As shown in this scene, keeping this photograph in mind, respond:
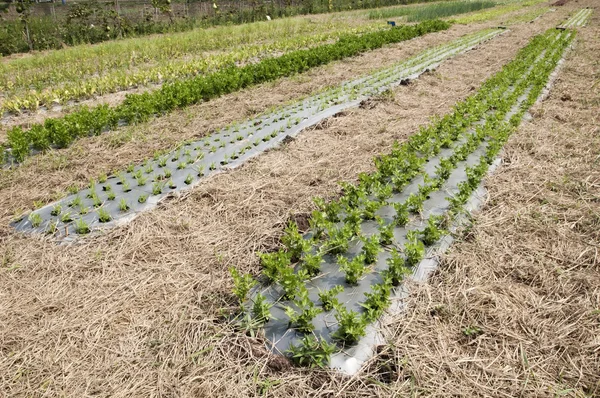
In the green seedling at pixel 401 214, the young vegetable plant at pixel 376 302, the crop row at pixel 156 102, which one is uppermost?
the crop row at pixel 156 102

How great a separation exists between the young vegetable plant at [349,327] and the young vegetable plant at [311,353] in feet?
0.42

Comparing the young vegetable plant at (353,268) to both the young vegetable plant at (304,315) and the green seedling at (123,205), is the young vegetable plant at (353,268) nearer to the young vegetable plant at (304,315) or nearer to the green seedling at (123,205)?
the young vegetable plant at (304,315)

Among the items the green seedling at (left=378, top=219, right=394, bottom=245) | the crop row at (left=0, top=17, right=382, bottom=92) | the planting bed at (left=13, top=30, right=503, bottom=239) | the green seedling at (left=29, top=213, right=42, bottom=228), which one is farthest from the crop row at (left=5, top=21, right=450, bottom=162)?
the green seedling at (left=378, top=219, right=394, bottom=245)

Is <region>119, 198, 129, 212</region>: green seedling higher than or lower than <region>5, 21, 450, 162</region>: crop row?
lower

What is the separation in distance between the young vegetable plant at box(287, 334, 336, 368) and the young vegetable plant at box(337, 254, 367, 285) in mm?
696

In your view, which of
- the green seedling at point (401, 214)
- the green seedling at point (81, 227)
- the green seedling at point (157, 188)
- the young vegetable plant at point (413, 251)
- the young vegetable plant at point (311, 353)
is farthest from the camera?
the green seedling at point (157, 188)

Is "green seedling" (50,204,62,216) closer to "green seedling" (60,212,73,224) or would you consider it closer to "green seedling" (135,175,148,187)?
"green seedling" (60,212,73,224)

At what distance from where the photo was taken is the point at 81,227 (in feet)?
13.1

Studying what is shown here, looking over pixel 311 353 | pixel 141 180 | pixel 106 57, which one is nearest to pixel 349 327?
pixel 311 353

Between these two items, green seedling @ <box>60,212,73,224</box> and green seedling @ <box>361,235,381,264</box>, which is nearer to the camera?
green seedling @ <box>361,235,381,264</box>

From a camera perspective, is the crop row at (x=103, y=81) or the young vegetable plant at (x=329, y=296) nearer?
the young vegetable plant at (x=329, y=296)

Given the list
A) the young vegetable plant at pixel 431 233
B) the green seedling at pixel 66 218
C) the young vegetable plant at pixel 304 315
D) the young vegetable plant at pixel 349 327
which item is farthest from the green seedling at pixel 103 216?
the young vegetable plant at pixel 431 233

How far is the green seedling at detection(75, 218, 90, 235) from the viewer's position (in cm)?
399

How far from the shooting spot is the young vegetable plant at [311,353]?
98.1 inches
